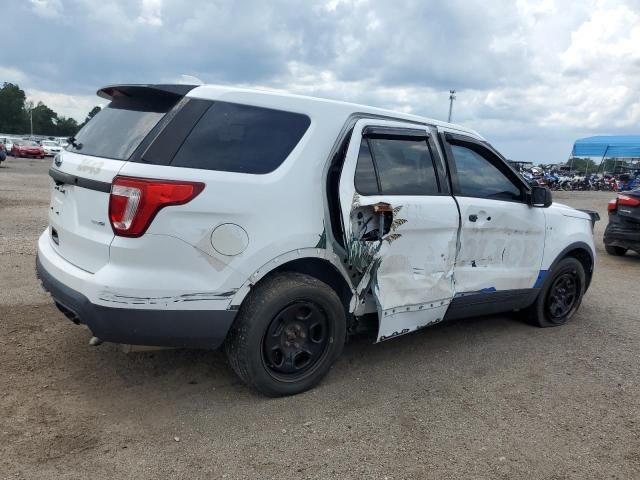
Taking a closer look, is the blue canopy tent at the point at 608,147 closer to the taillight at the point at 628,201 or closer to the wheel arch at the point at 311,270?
the taillight at the point at 628,201

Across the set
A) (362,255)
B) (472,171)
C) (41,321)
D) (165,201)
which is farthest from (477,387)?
(41,321)

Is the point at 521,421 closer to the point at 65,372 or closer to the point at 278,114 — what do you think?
the point at 278,114

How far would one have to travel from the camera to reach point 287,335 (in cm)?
343

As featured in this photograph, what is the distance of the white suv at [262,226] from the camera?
9.50 feet

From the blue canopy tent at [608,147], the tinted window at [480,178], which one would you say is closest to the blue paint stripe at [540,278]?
the tinted window at [480,178]

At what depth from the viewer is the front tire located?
3203 mm

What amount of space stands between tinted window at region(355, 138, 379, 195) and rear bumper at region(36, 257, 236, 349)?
120cm

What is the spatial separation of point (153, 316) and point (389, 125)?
208 centimetres

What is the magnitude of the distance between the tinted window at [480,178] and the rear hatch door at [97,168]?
2.27m

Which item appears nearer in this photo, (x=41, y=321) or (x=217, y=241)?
(x=217, y=241)

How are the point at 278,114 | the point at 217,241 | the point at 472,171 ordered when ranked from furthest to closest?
1. the point at 472,171
2. the point at 278,114
3. the point at 217,241

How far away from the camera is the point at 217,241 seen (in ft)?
9.82

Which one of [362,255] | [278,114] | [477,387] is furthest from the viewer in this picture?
[477,387]

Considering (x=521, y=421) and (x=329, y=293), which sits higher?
(x=329, y=293)
